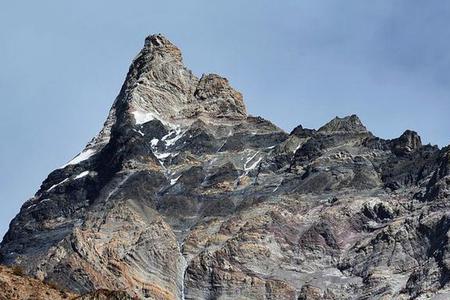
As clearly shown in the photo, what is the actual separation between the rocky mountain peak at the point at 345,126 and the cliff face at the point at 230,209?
Result: 0.28 m

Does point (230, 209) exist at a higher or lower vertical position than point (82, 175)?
lower

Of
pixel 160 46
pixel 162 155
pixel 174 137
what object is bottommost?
pixel 162 155

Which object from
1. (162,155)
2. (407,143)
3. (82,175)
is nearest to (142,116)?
(162,155)

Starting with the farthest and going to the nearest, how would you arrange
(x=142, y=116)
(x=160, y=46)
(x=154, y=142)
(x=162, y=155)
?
(x=160, y=46), (x=142, y=116), (x=154, y=142), (x=162, y=155)

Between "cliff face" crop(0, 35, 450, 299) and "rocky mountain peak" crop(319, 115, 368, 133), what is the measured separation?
0.28 meters

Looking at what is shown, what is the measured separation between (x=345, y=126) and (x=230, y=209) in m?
26.7

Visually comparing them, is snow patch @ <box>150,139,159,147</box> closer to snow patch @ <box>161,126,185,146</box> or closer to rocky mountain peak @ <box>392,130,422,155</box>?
snow patch @ <box>161,126,185,146</box>

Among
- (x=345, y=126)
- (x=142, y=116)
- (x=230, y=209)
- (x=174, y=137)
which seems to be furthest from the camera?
(x=142, y=116)

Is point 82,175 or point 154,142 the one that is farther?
point 154,142

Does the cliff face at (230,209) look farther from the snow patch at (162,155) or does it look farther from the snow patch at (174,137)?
the snow patch at (162,155)

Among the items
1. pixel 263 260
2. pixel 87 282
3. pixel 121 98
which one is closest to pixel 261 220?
pixel 263 260

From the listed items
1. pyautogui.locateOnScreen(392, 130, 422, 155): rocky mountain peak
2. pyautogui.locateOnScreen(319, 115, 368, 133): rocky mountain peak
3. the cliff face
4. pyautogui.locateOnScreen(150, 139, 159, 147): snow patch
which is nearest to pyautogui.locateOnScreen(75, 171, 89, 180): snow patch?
the cliff face

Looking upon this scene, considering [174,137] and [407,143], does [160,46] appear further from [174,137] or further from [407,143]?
[407,143]

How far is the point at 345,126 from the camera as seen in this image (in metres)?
152
